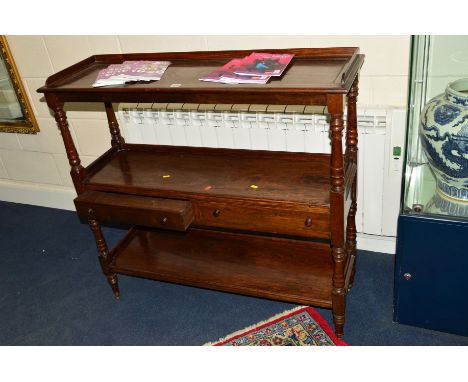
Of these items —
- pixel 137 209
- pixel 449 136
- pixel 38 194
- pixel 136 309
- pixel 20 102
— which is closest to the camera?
pixel 449 136

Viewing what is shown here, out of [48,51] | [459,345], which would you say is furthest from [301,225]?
[48,51]

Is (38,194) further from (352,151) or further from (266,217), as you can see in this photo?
(352,151)

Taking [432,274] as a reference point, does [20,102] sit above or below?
above

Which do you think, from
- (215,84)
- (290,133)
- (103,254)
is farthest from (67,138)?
(290,133)

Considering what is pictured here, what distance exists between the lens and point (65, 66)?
9.57ft

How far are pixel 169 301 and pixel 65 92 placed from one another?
121 centimetres

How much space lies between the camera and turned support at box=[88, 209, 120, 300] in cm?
246

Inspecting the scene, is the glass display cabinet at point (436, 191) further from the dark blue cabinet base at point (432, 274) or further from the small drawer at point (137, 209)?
the small drawer at point (137, 209)

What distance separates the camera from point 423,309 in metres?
2.17

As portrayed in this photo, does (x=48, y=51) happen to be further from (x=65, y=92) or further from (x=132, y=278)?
(x=132, y=278)

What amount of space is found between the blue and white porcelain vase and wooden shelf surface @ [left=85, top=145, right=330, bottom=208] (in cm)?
45

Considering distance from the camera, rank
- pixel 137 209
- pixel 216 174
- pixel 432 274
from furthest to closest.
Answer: pixel 216 174, pixel 137 209, pixel 432 274

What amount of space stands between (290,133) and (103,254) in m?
1.17
